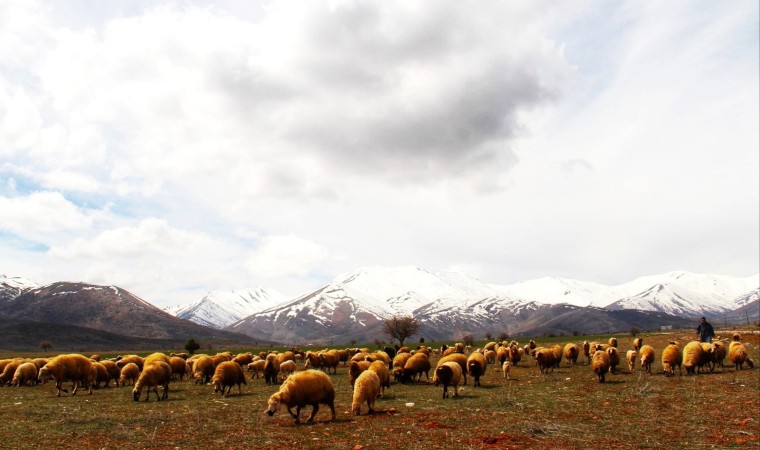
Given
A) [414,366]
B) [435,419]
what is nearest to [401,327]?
[414,366]

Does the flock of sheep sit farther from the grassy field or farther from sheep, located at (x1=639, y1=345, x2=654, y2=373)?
the grassy field

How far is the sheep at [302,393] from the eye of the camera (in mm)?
18812

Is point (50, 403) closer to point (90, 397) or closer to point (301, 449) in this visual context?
point (90, 397)

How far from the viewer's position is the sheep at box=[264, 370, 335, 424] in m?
18.8

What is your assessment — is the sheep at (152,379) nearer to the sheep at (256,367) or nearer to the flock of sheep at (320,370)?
the flock of sheep at (320,370)

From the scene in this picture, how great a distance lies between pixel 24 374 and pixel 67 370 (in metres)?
10.3

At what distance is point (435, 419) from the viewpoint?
19.4 metres

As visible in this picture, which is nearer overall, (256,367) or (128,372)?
(128,372)

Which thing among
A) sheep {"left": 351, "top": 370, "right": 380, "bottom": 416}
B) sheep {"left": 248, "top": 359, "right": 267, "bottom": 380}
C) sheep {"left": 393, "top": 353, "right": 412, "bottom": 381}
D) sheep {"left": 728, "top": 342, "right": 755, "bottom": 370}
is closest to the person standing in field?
sheep {"left": 728, "top": 342, "right": 755, "bottom": 370}

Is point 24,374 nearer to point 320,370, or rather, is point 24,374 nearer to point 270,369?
point 270,369

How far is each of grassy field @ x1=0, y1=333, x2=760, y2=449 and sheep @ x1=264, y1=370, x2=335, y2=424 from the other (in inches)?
31.8

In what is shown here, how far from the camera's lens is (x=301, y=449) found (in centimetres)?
1463

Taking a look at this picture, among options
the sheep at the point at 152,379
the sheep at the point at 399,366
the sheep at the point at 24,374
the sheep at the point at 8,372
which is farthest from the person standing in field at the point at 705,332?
the sheep at the point at 8,372

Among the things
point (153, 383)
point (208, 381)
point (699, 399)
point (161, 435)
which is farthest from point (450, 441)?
point (208, 381)
